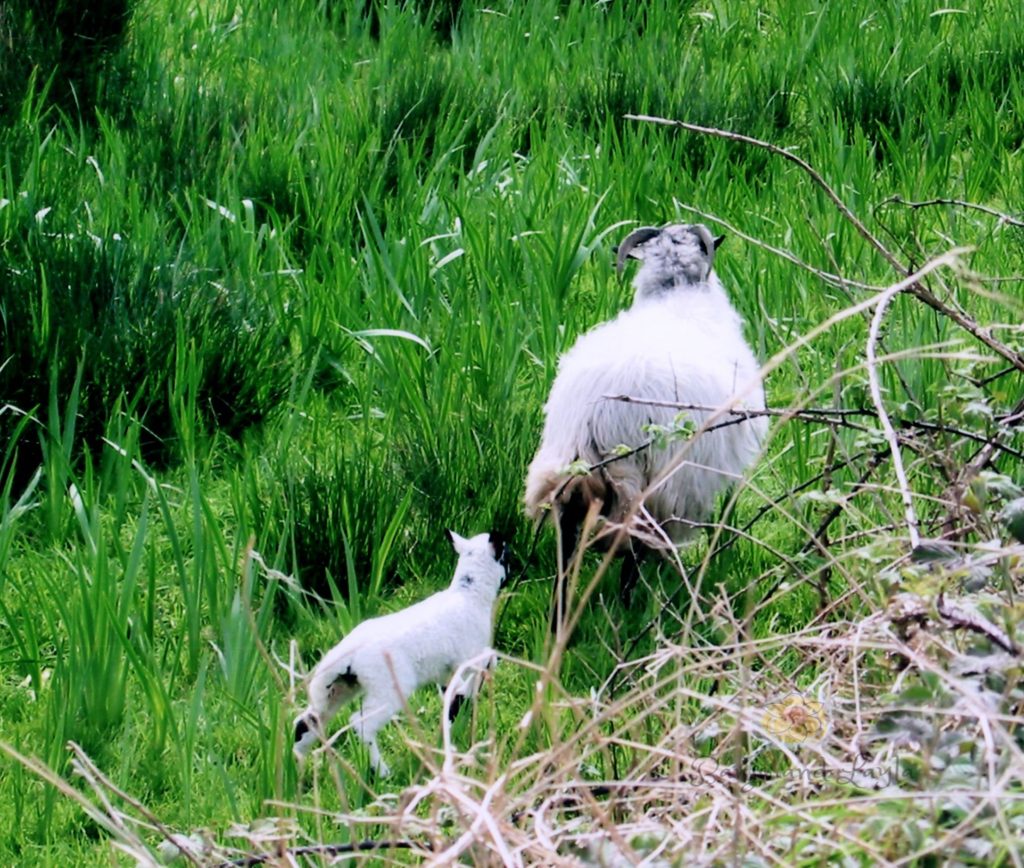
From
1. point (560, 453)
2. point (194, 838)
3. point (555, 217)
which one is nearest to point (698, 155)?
point (555, 217)

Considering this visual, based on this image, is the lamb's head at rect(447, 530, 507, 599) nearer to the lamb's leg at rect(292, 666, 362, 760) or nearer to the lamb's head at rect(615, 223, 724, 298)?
the lamb's leg at rect(292, 666, 362, 760)

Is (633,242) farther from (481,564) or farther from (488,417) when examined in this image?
(481,564)

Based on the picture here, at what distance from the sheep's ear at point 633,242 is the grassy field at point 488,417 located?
27 cm

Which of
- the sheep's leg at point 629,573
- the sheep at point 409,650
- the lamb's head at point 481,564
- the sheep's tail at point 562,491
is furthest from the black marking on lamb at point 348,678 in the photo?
the sheep's leg at point 629,573

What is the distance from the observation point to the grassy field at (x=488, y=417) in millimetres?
1660

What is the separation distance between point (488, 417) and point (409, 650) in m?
1.01

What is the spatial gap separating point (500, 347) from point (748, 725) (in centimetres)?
197

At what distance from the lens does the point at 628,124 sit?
4.64 meters

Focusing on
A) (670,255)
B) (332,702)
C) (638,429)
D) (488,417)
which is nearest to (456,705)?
(332,702)

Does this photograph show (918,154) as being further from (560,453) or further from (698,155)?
(560,453)

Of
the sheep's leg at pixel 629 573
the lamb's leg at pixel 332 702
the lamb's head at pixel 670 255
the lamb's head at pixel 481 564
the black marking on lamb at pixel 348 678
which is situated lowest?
the sheep's leg at pixel 629 573

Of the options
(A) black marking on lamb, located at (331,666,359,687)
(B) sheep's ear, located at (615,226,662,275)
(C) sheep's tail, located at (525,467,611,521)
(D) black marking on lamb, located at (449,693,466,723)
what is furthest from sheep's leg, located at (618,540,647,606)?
(A) black marking on lamb, located at (331,666,359,687)

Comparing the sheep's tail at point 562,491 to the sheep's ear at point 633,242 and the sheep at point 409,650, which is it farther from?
the sheep's ear at point 633,242

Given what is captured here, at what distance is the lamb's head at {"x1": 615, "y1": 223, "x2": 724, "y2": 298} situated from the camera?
3426 millimetres
